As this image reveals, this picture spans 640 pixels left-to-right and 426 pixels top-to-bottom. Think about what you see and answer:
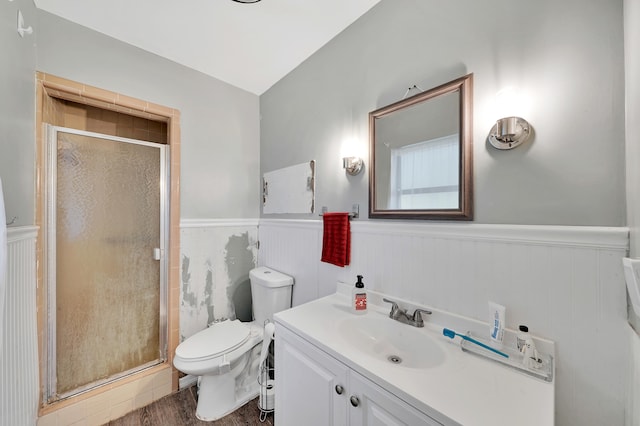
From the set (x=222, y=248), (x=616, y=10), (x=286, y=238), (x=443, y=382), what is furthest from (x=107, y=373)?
(x=616, y=10)

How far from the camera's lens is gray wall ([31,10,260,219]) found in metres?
1.49

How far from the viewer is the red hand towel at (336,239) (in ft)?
4.83

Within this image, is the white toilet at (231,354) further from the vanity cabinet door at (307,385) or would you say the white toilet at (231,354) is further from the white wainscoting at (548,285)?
the white wainscoting at (548,285)

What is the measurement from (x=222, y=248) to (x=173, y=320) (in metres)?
0.61

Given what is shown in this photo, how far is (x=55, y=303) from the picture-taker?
1.52 metres

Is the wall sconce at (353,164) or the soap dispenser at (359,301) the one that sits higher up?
the wall sconce at (353,164)

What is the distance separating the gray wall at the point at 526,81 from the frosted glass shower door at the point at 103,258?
1.56 metres

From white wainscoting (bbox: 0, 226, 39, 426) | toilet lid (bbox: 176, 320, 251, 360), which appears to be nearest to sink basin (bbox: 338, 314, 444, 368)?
toilet lid (bbox: 176, 320, 251, 360)

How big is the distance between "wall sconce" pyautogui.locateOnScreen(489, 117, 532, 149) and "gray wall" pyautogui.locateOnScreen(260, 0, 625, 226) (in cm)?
3

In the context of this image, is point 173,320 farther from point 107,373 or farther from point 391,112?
point 391,112

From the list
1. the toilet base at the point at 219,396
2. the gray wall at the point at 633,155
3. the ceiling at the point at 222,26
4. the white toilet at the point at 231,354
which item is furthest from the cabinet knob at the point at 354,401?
the ceiling at the point at 222,26

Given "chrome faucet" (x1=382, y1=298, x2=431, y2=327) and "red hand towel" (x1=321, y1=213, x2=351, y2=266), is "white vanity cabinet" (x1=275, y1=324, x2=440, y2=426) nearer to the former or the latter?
"chrome faucet" (x1=382, y1=298, x2=431, y2=327)

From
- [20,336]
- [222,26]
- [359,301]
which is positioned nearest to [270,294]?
[359,301]

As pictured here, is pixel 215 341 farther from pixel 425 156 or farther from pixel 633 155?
pixel 633 155
